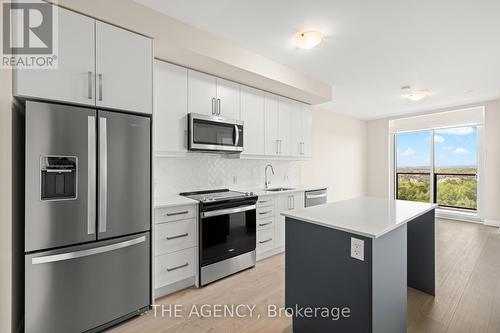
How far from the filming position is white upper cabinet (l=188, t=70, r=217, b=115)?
9.32 feet

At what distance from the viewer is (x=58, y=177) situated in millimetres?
1722

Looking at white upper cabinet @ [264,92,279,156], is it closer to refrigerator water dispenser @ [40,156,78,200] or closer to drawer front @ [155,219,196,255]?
drawer front @ [155,219,196,255]

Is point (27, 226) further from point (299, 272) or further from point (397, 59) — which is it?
point (397, 59)

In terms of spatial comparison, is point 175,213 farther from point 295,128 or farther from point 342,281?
point 295,128

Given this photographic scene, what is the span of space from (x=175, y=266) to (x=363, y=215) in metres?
1.87

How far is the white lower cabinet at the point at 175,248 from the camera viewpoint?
2316 millimetres

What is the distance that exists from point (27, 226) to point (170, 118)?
5.13 feet

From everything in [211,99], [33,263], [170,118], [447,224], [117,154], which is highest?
[211,99]

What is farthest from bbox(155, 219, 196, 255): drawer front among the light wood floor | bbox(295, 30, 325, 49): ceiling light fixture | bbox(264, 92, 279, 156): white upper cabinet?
bbox(295, 30, 325, 49): ceiling light fixture

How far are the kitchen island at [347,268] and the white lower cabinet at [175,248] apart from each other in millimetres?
1120

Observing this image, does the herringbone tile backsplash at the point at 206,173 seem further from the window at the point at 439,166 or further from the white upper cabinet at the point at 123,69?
the window at the point at 439,166

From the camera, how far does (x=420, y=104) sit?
5223 millimetres

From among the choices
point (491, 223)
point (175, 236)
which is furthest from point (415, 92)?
point (175, 236)

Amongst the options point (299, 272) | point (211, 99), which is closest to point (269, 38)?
point (211, 99)
